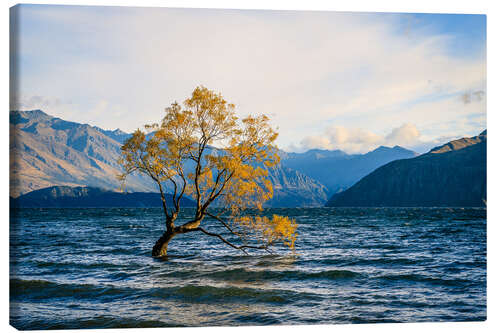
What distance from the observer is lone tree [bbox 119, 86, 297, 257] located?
639 inches

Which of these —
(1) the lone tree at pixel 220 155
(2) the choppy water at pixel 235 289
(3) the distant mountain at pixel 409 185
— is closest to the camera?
(2) the choppy water at pixel 235 289

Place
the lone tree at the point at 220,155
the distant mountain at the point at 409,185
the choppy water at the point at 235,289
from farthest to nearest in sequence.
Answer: the distant mountain at the point at 409,185 → the lone tree at the point at 220,155 → the choppy water at the point at 235,289

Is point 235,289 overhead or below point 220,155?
below

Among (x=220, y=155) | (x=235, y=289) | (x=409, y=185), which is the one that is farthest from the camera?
(x=409, y=185)

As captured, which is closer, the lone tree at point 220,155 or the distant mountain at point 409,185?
the lone tree at point 220,155

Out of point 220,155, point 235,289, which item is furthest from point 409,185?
point 235,289

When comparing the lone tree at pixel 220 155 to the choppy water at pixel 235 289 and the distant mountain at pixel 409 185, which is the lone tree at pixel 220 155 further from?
the distant mountain at pixel 409 185

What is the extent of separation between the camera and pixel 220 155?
1691cm

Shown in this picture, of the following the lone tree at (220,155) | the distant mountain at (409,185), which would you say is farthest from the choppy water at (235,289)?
the distant mountain at (409,185)

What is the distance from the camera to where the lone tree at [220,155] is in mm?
16219

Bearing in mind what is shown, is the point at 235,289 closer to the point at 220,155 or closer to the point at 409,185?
the point at 220,155

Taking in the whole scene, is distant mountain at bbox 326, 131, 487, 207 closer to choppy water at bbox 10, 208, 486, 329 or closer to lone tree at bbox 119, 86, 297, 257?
choppy water at bbox 10, 208, 486, 329

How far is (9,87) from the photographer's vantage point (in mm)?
11391

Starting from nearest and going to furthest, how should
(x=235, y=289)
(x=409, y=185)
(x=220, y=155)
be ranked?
(x=235, y=289), (x=220, y=155), (x=409, y=185)
